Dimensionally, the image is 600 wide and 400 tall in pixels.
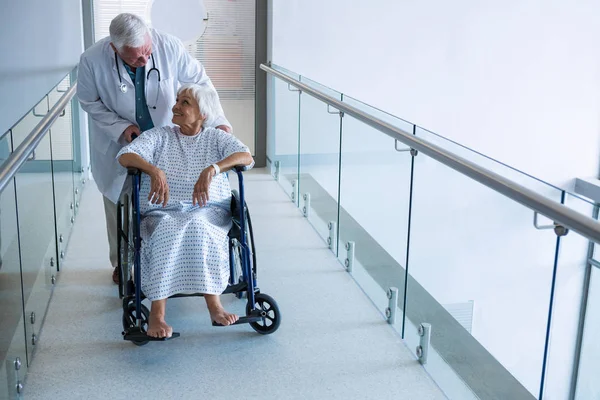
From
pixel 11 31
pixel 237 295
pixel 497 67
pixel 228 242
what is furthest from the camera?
pixel 497 67

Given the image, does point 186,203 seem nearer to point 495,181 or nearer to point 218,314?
point 218,314

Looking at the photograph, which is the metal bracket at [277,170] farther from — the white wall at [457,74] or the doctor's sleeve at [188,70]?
the doctor's sleeve at [188,70]

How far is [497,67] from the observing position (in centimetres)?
667

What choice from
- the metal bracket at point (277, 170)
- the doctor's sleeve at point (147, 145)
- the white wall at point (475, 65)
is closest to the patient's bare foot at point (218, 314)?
the doctor's sleeve at point (147, 145)

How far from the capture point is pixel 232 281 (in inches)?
128

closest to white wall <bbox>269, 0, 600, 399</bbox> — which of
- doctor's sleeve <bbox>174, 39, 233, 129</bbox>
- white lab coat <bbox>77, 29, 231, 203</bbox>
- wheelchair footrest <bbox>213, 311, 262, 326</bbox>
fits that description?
wheelchair footrest <bbox>213, 311, 262, 326</bbox>

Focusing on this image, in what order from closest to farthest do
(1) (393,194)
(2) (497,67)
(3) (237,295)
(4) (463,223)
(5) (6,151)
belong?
(5) (6,151) → (4) (463,223) → (1) (393,194) → (3) (237,295) → (2) (497,67)

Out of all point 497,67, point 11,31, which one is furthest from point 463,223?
point 497,67

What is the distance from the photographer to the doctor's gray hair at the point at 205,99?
10.3ft

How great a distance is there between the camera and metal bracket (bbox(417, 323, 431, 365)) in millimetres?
2904

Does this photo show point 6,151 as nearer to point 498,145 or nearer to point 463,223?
→ point 463,223

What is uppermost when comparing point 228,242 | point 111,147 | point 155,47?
point 155,47

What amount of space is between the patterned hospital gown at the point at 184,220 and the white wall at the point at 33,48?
4.19ft

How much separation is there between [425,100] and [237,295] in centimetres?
354
